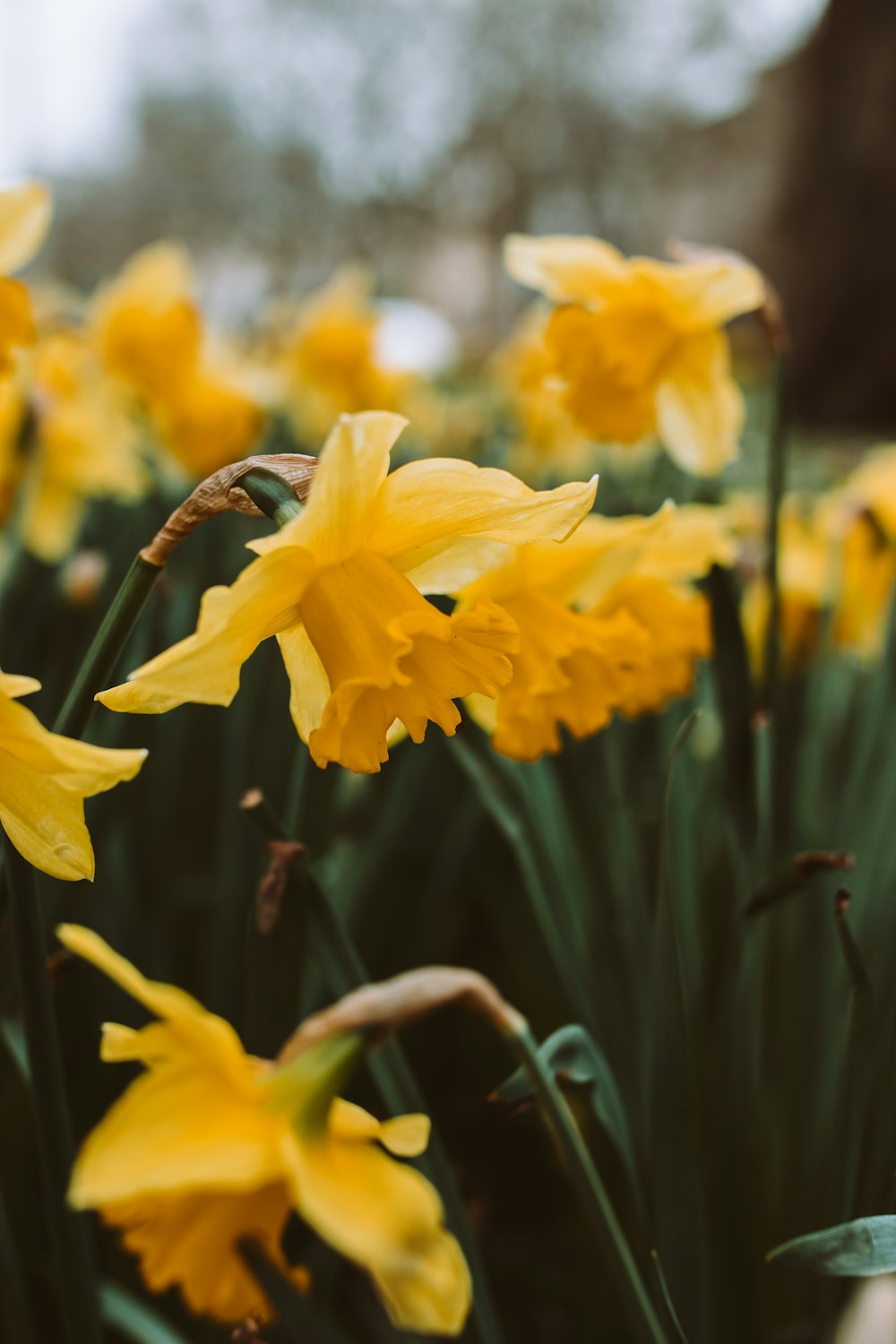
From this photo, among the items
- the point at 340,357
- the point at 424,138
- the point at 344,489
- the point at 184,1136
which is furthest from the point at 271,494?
the point at 424,138

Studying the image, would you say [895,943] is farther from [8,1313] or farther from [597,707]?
[8,1313]

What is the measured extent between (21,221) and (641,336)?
591 mm

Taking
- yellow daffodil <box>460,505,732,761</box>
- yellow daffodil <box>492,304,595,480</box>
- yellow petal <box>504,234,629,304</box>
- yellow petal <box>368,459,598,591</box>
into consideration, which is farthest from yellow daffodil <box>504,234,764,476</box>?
yellow daffodil <box>492,304,595,480</box>

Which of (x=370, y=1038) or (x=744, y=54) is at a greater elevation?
(x=744, y=54)

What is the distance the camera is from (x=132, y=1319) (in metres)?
0.86

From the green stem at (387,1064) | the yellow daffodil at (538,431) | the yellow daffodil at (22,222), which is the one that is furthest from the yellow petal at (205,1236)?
the yellow daffodil at (538,431)

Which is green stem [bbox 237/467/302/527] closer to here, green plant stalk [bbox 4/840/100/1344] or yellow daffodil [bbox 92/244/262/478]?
green plant stalk [bbox 4/840/100/1344]

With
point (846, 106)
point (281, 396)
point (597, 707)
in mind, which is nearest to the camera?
point (597, 707)

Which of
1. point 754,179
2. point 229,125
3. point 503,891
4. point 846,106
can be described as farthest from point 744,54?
point 503,891

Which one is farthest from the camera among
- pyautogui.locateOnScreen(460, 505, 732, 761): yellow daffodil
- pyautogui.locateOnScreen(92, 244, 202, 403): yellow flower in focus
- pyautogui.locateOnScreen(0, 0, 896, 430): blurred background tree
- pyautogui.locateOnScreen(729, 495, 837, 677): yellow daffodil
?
pyautogui.locateOnScreen(0, 0, 896, 430): blurred background tree

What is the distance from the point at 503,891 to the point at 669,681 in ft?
1.34

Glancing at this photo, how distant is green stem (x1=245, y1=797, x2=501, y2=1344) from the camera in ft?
2.22

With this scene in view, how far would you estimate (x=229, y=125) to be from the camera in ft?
67.2

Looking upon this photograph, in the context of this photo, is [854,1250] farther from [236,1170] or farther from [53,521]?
[53,521]
